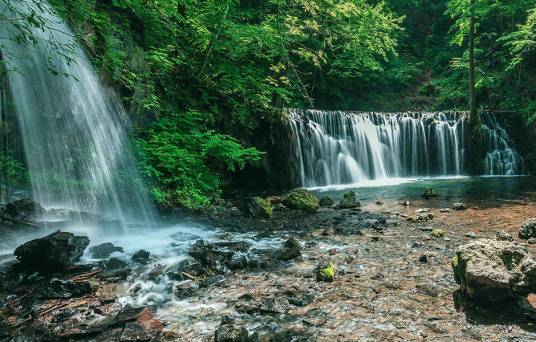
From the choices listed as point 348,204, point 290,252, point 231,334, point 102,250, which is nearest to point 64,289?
point 102,250

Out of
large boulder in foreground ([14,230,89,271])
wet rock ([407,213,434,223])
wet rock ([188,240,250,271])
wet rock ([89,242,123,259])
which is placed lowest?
wet rock ([407,213,434,223])

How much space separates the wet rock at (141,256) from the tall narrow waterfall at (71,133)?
258 centimetres

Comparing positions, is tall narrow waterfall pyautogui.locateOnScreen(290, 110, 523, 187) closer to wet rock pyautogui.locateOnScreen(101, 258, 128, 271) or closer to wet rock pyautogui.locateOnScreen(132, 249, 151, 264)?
wet rock pyautogui.locateOnScreen(132, 249, 151, 264)

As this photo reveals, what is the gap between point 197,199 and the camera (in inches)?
350

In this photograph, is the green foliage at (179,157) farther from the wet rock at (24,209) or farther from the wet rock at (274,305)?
the wet rock at (274,305)

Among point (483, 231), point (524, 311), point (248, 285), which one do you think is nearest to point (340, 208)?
point (483, 231)

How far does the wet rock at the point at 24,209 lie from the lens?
645 centimetres

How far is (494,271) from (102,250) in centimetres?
560

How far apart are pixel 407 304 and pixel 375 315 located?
1.54ft

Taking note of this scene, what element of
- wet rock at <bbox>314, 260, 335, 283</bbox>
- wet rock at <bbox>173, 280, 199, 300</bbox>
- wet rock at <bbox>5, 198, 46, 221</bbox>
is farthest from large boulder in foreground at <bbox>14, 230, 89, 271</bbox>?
wet rock at <bbox>314, 260, 335, 283</bbox>

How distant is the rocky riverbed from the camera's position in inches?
132

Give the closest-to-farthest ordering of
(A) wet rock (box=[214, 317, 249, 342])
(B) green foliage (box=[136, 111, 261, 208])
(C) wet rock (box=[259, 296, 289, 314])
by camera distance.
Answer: (A) wet rock (box=[214, 317, 249, 342]) < (C) wet rock (box=[259, 296, 289, 314]) < (B) green foliage (box=[136, 111, 261, 208])

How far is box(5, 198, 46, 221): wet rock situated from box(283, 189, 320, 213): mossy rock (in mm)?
6198

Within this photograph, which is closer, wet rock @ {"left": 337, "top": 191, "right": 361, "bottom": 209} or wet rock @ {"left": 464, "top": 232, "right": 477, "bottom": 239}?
wet rock @ {"left": 464, "top": 232, "right": 477, "bottom": 239}
